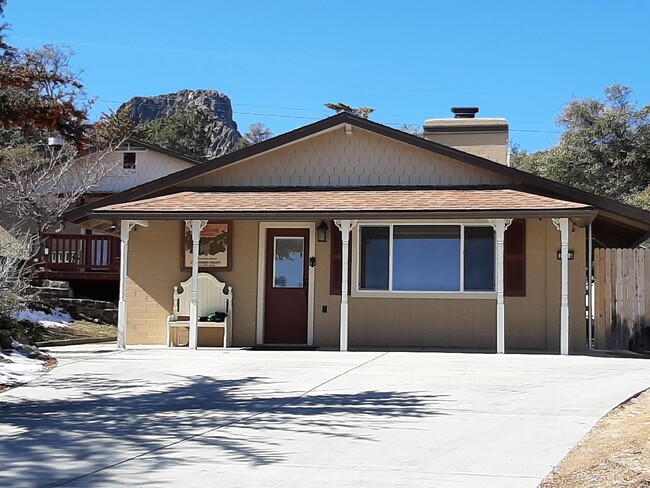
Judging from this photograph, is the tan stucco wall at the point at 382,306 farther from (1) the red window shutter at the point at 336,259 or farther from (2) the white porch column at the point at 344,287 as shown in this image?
(2) the white porch column at the point at 344,287

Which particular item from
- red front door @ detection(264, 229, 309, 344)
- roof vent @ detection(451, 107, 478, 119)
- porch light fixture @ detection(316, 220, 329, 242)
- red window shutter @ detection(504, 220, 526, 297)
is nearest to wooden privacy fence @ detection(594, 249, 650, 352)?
red window shutter @ detection(504, 220, 526, 297)

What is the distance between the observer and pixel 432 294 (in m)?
15.9

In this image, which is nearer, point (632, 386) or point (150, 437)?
point (150, 437)

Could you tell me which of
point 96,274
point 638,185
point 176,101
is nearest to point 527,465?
point 96,274

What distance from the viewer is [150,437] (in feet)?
25.6

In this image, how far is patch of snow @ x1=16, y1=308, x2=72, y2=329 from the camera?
62.0 ft

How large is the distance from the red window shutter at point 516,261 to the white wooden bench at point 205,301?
17.3 feet

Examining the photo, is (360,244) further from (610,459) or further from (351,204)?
(610,459)

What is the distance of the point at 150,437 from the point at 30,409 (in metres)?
2.37

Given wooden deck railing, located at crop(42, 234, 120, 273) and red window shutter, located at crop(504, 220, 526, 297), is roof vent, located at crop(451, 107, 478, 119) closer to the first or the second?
red window shutter, located at crop(504, 220, 526, 297)

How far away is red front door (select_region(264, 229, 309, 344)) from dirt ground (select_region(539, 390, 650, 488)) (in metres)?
8.98

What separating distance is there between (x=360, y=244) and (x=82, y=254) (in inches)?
423

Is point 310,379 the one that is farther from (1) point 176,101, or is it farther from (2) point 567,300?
(1) point 176,101

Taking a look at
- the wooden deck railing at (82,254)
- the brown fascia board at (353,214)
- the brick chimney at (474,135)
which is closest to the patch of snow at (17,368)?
the brown fascia board at (353,214)
